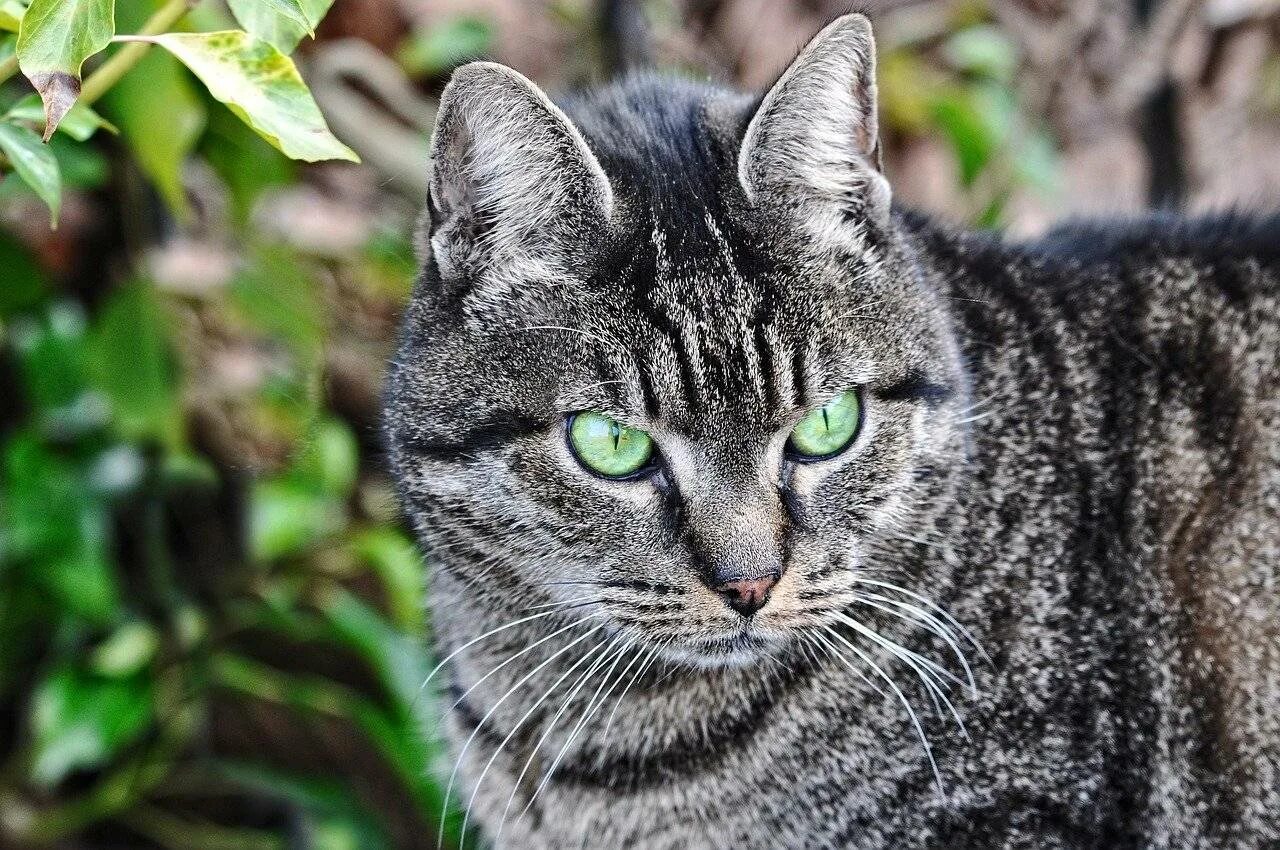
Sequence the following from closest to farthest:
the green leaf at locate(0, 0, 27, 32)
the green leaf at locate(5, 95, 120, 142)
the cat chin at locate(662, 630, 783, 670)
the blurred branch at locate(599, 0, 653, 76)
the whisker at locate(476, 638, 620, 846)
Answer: the green leaf at locate(0, 0, 27, 32) < the green leaf at locate(5, 95, 120, 142) < the cat chin at locate(662, 630, 783, 670) < the whisker at locate(476, 638, 620, 846) < the blurred branch at locate(599, 0, 653, 76)

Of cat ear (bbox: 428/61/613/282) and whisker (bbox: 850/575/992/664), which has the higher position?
cat ear (bbox: 428/61/613/282)

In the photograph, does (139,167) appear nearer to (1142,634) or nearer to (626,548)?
(626,548)

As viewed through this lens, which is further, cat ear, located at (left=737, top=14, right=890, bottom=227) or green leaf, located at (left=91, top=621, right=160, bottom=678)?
green leaf, located at (left=91, top=621, right=160, bottom=678)

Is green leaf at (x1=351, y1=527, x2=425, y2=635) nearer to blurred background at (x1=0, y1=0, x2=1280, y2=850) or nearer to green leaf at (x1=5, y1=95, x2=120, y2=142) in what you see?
blurred background at (x1=0, y1=0, x2=1280, y2=850)

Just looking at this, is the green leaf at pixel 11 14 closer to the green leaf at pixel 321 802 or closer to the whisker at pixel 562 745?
the whisker at pixel 562 745

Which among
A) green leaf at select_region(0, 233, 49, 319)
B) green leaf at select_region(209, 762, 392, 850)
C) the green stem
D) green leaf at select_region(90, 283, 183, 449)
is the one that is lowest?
green leaf at select_region(209, 762, 392, 850)

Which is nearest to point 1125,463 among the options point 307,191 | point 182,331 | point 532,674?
point 532,674

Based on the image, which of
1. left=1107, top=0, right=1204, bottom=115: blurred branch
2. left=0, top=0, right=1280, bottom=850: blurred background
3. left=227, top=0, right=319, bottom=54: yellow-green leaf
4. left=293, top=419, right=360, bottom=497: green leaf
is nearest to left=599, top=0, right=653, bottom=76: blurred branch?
left=0, top=0, right=1280, bottom=850: blurred background
